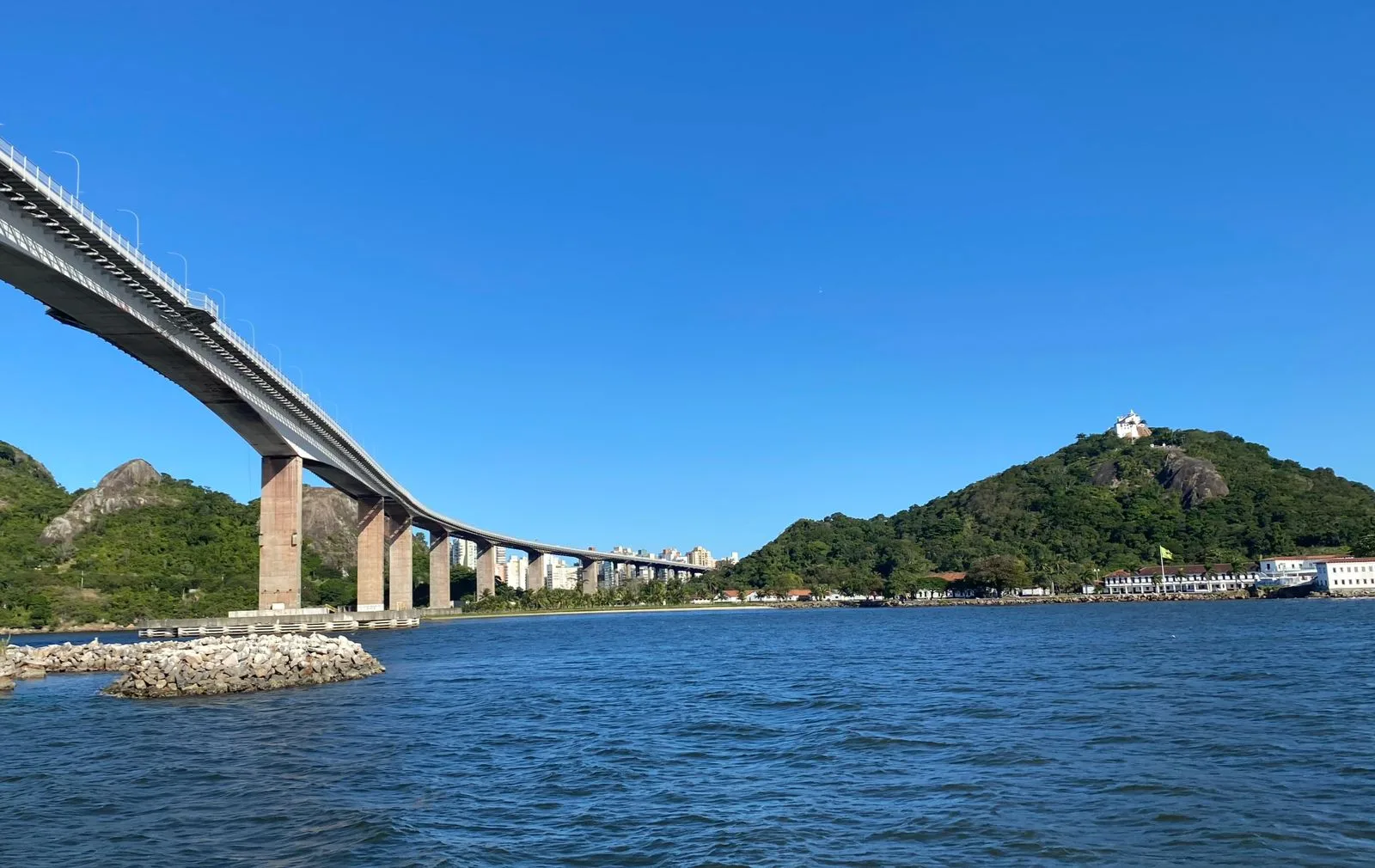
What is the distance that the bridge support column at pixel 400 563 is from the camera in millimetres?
131875

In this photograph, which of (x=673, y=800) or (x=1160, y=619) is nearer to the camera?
(x=673, y=800)

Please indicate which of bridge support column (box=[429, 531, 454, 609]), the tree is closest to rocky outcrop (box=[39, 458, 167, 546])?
bridge support column (box=[429, 531, 454, 609])

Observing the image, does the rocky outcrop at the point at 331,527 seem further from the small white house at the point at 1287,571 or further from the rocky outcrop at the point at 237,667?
the small white house at the point at 1287,571

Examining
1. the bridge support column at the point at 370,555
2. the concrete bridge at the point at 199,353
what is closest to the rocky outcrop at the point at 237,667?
the concrete bridge at the point at 199,353

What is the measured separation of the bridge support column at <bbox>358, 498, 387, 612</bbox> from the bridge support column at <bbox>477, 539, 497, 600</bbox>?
218 ft

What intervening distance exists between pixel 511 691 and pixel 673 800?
22476 mm

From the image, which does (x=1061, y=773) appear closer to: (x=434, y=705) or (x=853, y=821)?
(x=853, y=821)

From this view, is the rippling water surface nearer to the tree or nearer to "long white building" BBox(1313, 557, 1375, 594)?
"long white building" BBox(1313, 557, 1375, 594)

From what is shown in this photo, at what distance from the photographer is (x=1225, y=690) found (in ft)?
102

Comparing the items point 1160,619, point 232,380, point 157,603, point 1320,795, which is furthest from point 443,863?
point 157,603

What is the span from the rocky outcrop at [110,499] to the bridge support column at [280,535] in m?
63.8

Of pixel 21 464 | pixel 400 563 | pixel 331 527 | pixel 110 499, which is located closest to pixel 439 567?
pixel 400 563

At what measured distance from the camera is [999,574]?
19038 cm

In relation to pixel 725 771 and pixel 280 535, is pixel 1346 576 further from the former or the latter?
pixel 725 771
